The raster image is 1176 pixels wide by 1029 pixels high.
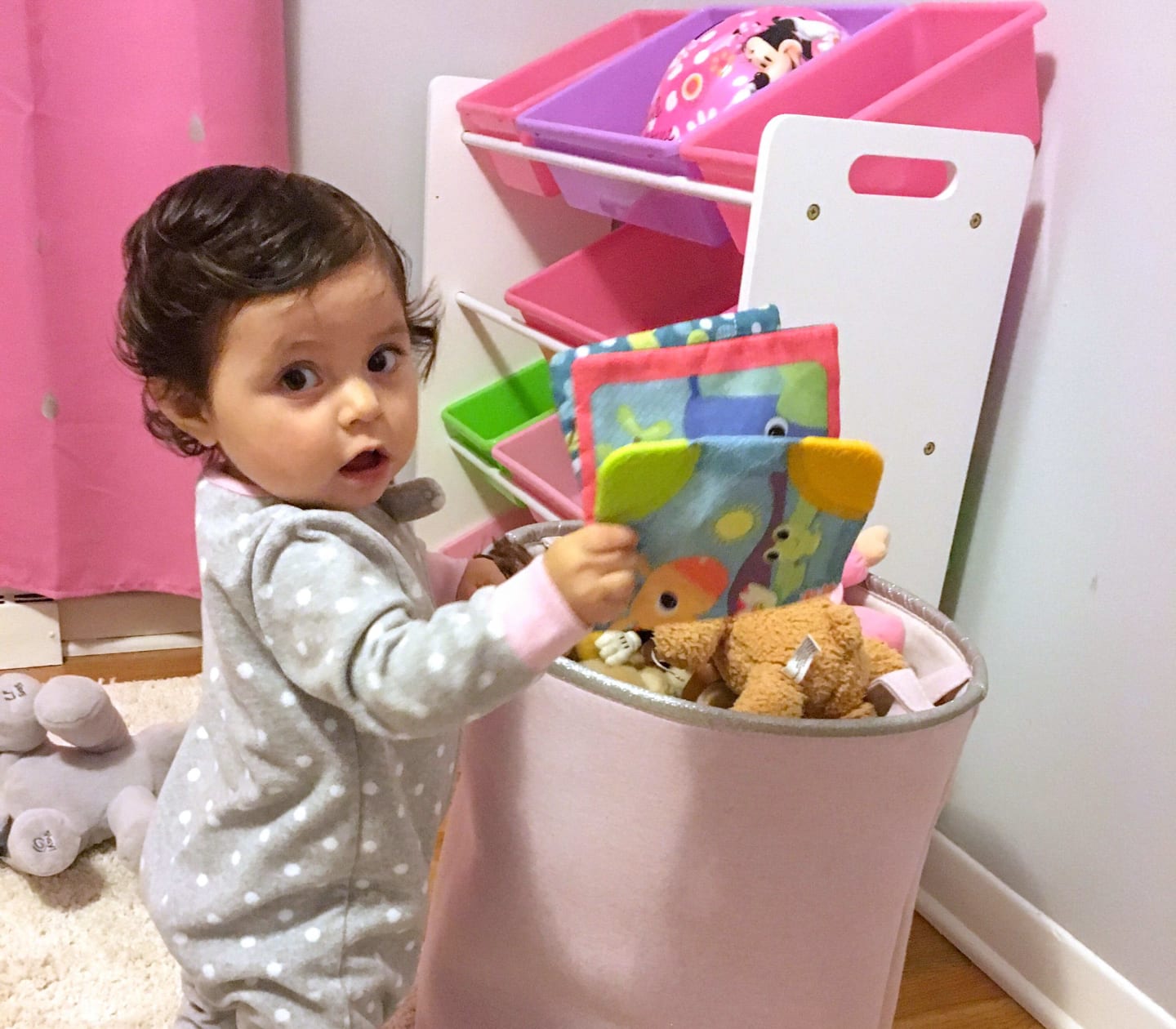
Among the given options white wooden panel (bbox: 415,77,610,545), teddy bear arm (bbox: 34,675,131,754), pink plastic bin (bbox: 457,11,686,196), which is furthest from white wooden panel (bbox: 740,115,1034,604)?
teddy bear arm (bbox: 34,675,131,754)

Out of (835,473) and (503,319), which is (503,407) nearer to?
(503,319)

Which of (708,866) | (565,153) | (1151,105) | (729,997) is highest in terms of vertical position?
(1151,105)

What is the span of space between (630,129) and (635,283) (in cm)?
19

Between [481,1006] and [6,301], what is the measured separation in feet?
3.32

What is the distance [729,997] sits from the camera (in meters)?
0.73

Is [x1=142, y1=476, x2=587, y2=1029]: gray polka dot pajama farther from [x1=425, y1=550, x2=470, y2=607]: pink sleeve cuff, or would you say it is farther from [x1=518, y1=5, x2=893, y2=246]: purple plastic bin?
[x1=518, y1=5, x2=893, y2=246]: purple plastic bin

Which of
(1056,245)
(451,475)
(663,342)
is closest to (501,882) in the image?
(663,342)

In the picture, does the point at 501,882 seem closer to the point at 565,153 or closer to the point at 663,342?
the point at 663,342

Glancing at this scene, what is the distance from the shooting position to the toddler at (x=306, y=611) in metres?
0.56

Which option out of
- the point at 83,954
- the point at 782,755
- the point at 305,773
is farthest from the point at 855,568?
the point at 83,954

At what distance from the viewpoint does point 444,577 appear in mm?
864

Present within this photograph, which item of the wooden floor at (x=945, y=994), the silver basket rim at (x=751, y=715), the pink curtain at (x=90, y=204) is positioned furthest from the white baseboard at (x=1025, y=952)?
the pink curtain at (x=90, y=204)

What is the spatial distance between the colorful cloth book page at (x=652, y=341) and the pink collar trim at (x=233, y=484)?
0.21m

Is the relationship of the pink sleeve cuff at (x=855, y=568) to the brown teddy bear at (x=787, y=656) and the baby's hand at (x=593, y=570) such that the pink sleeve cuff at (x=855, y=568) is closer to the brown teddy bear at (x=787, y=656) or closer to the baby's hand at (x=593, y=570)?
the brown teddy bear at (x=787, y=656)
